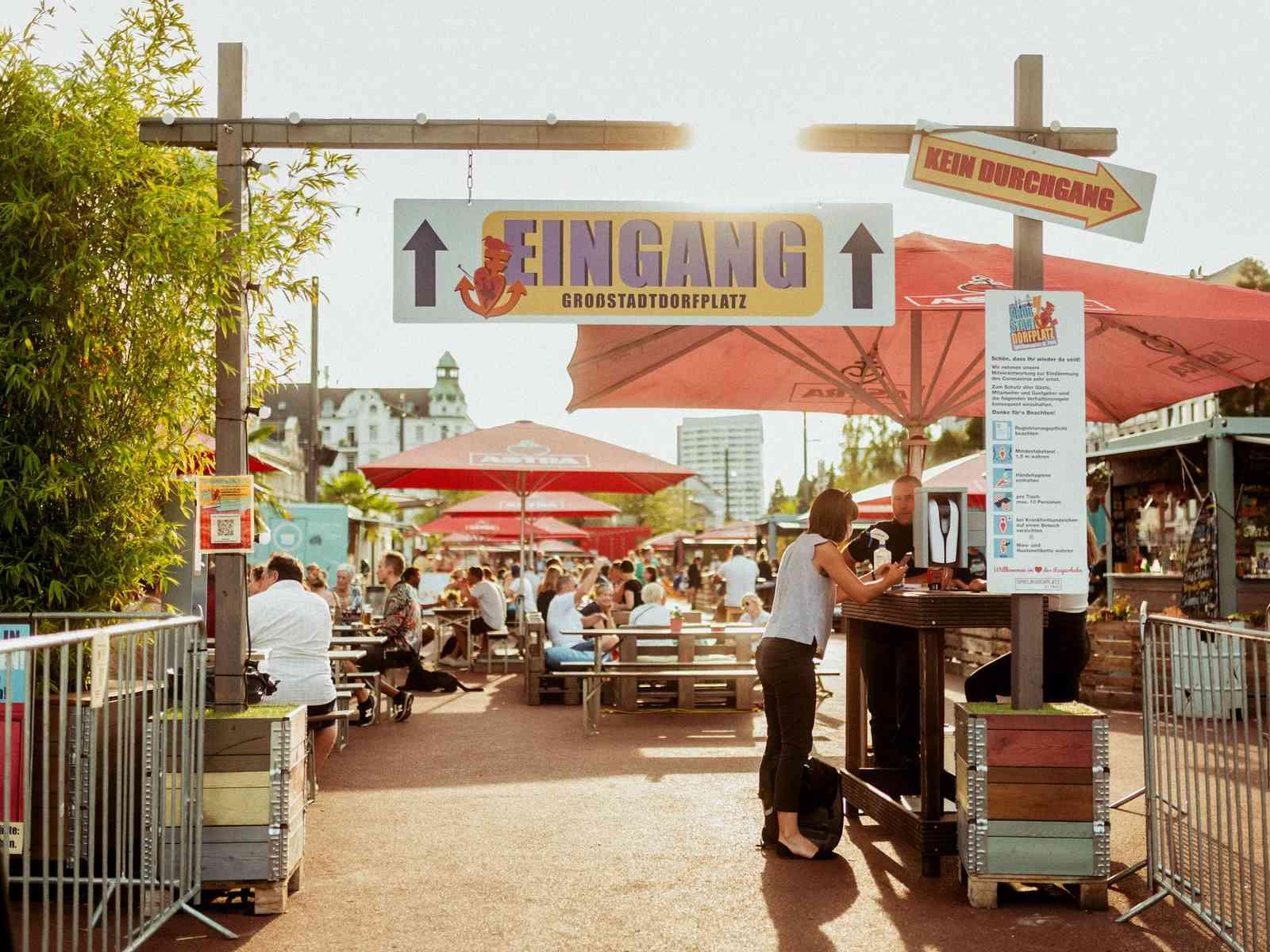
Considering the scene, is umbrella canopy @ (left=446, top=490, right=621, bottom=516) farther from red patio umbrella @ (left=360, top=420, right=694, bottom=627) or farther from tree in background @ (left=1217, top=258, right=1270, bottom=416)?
tree in background @ (left=1217, top=258, right=1270, bottom=416)

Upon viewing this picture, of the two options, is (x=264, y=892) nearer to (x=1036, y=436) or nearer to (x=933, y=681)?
(x=933, y=681)

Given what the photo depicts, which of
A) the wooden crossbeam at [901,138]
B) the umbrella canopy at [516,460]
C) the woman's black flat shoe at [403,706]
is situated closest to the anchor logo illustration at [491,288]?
the wooden crossbeam at [901,138]

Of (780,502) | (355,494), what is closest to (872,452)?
(355,494)

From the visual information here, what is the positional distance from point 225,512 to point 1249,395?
106 ft

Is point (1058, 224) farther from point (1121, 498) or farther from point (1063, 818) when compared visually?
point (1121, 498)

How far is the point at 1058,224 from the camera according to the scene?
5859 mm

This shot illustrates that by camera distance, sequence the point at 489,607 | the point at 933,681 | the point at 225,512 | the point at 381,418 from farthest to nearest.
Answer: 1. the point at 381,418
2. the point at 489,607
3. the point at 933,681
4. the point at 225,512

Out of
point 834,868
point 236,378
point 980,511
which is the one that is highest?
point 236,378

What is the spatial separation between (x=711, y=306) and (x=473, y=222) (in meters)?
1.20

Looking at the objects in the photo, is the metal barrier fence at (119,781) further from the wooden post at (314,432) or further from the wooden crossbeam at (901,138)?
the wooden post at (314,432)

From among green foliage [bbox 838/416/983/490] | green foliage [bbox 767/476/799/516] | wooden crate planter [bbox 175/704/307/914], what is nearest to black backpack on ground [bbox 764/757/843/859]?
wooden crate planter [bbox 175/704/307/914]

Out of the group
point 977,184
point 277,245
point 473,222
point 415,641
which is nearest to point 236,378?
point 277,245

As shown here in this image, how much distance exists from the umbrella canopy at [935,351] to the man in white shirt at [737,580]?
36.6 ft

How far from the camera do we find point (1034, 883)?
214 inches
